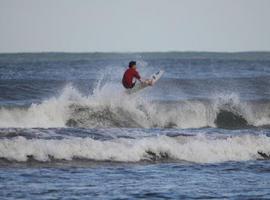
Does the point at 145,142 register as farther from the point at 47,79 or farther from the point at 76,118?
the point at 47,79

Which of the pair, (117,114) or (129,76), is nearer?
(129,76)

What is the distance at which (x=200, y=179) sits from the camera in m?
15.4

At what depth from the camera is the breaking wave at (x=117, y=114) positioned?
25.9m

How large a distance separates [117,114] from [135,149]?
27.3 ft

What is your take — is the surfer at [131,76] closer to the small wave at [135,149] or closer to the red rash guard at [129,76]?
the red rash guard at [129,76]

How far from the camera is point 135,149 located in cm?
1823

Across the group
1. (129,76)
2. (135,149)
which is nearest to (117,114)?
(129,76)

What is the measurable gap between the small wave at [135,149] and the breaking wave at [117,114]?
6.14 m

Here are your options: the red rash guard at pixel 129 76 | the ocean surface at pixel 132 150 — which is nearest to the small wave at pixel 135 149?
the ocean surface at pixel 132 150

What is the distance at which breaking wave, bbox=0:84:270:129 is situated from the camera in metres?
25.9

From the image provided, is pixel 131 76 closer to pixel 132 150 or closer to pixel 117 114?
pixel 117 114

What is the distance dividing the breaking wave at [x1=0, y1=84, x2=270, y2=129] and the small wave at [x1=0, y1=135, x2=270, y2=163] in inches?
242

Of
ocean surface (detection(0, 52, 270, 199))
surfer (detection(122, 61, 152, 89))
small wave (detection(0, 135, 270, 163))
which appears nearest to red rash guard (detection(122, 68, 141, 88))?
surfer (detection(122, 61, 152, 89))

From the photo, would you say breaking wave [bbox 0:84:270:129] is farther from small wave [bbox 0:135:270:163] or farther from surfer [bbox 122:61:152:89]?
small wave [bbox 0:135:270:163]
